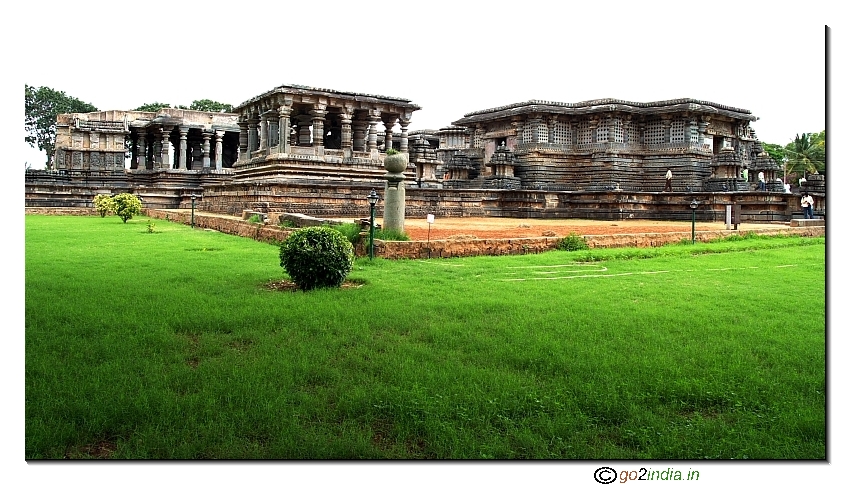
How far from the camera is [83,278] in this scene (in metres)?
7.68

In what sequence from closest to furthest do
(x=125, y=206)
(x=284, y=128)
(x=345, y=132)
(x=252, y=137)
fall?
1. (x=125, y=206)
2. (x=284, y=128)
3. (x=345, y=132)
4. (x=252, y=137)

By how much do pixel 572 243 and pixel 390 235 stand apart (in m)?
3.54

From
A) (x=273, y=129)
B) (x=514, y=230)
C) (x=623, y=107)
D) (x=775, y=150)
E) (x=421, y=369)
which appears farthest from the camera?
(x=775, y=150)

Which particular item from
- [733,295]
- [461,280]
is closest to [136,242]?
[461,280]

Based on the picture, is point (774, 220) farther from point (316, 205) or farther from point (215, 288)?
point (215, 288)

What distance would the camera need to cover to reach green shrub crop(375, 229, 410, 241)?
35.1 feet

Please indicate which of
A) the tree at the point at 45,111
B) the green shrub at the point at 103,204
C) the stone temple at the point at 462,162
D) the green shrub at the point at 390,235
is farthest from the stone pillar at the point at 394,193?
the tree at the point at 45,111

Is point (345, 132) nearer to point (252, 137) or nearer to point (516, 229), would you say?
point (252, 137)

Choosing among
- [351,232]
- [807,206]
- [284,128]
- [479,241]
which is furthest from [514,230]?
[284,128]

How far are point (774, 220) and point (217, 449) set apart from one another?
2154 centimetres

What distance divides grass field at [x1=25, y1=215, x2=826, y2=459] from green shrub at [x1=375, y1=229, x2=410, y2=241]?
2.70 m

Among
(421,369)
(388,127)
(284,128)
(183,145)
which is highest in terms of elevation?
(183,145)

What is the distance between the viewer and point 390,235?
35.3ft

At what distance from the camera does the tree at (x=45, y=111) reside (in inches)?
1945
